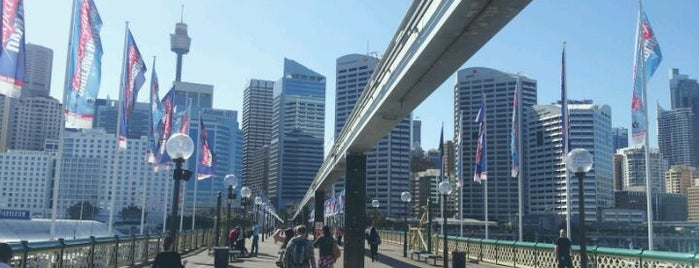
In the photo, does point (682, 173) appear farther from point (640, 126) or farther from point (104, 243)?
point (104, 243)

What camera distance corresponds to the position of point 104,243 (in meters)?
18.3

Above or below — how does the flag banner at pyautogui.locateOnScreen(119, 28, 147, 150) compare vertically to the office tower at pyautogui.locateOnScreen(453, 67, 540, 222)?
below

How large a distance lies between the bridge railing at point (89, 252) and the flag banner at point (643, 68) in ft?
57.4

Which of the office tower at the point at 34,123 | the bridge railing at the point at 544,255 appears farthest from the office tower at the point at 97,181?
the bridge railing at the point at 544,255

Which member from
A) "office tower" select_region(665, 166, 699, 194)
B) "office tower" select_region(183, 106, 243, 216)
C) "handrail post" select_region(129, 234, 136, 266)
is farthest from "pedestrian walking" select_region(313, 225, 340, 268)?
"office tower" select_region(665, 166, 699, 194)

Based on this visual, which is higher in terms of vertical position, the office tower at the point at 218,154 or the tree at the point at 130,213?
the office tower at the point at 218,154

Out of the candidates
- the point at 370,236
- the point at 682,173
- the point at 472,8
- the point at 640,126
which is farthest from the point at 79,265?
the point at 682,173

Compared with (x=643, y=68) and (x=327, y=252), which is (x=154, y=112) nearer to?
(x=327, y=252)

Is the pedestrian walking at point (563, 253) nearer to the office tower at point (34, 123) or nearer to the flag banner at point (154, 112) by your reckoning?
the flag banner at point (154, 112)

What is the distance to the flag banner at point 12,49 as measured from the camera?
14.1m

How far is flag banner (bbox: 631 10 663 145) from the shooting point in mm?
21906

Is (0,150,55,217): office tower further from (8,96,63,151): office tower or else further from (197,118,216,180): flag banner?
(197,118,216,180): flag banner

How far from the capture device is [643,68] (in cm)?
2191

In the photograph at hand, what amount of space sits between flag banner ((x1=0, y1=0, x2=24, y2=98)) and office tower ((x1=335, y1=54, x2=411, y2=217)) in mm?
52658
